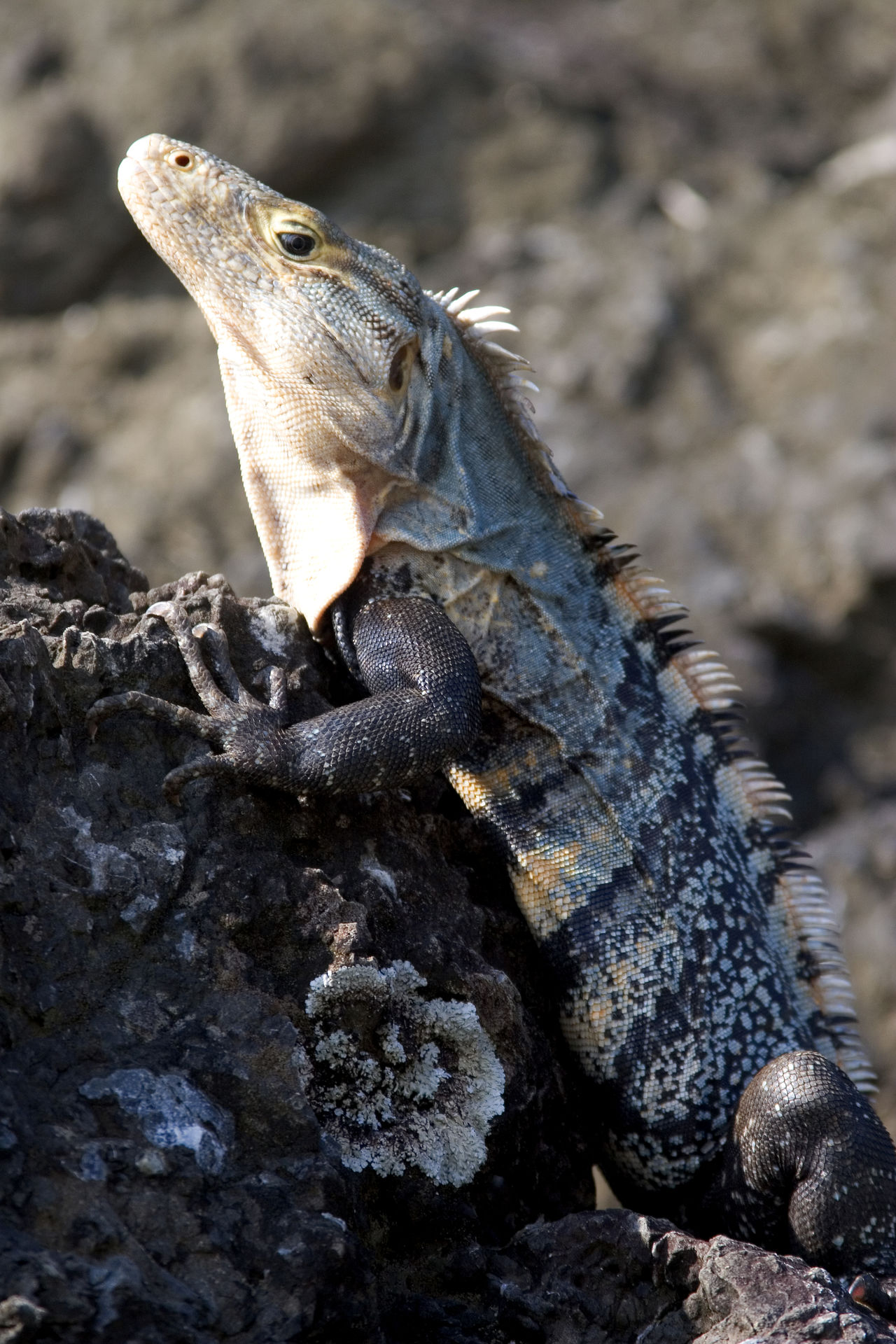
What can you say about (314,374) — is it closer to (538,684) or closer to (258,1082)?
(538,684)

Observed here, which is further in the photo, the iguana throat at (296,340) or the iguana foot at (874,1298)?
the iguana throat at (296,340)

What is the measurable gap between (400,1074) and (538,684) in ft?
4.33

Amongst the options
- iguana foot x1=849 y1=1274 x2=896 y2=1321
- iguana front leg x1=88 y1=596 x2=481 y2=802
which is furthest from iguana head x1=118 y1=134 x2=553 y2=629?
iguana foot x1=849 y1=1274 x2=896 y2=1321

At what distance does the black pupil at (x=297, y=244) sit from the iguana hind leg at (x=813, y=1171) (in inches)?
110

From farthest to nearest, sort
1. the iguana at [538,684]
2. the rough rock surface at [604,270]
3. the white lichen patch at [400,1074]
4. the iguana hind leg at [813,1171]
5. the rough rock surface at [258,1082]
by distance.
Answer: the rough rock surface at [604,270], the iguana at [538,684], the iguana hind leg at [813,1171], the white lichen patch at [400,1074], the rough rock surface at [258,1082]

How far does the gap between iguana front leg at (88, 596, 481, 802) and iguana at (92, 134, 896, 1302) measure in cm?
1

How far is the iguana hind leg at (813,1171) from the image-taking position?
3348 mm

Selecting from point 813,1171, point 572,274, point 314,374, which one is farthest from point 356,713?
point 572,274

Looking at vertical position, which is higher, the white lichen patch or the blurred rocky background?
the blurred rocky background

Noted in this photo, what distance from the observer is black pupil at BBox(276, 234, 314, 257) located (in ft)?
12.5

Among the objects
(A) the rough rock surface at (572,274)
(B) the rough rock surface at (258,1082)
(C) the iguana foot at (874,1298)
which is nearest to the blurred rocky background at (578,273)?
(A) the rough rock surface at (572,274)

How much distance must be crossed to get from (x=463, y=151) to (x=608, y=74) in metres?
1.47

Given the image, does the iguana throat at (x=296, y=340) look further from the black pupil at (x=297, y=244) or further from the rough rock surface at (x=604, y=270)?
the rough rock surface at (x=604, y=270)

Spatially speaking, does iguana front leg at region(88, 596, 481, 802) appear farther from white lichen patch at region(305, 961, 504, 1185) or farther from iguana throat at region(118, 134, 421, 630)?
white lichen patch at region(305, 961, 504, 1185)
